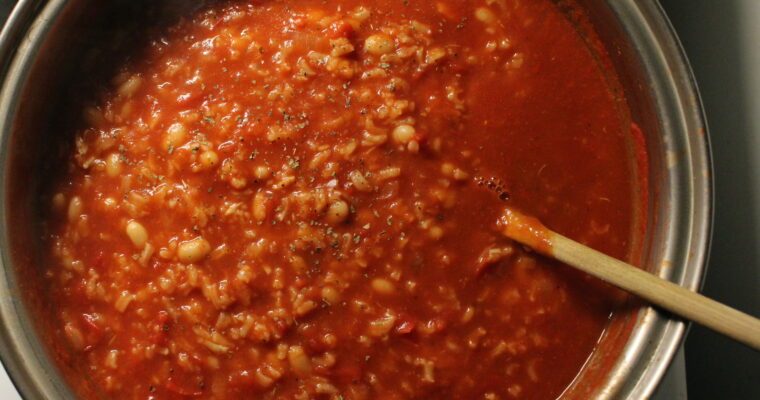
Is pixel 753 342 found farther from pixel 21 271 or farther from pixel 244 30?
pixel 21 271

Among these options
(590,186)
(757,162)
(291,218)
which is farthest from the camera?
(757,162)

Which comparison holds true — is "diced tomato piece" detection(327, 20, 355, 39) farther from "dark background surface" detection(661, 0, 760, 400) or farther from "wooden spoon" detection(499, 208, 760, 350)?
"dark background surface" detection(661, 0, 760, 400)

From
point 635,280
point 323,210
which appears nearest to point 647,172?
point 635,280

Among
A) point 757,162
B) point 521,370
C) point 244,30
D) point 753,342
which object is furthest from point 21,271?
point 757,162

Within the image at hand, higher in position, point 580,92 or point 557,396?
point 580,92

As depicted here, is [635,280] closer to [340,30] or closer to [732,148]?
[732,148]

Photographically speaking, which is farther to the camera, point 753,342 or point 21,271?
point 21,271
